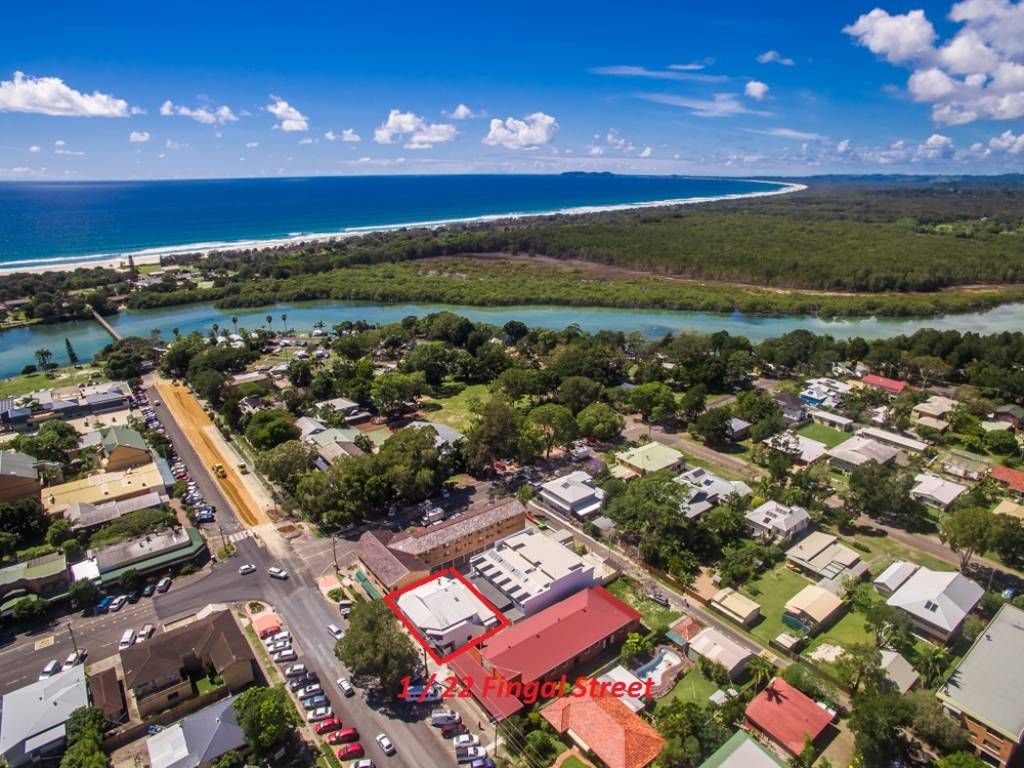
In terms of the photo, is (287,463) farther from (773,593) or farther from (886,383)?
(886,383)

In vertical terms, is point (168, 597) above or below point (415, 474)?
below

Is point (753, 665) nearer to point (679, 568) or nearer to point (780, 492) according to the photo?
point (679, 568)

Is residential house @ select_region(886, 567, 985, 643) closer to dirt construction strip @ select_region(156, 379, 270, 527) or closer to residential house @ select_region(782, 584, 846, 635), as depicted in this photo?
residential house @ select_region(782, 584, 846, 635)

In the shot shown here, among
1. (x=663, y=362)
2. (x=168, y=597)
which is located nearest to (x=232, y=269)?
(x=663, y=362)

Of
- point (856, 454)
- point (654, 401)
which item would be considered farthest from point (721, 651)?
point (654, 401)

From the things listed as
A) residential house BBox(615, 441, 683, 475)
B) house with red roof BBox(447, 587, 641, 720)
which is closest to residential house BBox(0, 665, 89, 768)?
house with red roof BBox(447, 587, 641, 720)

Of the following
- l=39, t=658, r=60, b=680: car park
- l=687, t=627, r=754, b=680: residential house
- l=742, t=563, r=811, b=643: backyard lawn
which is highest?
l=687, t=627, r=754, b=680: residential house
